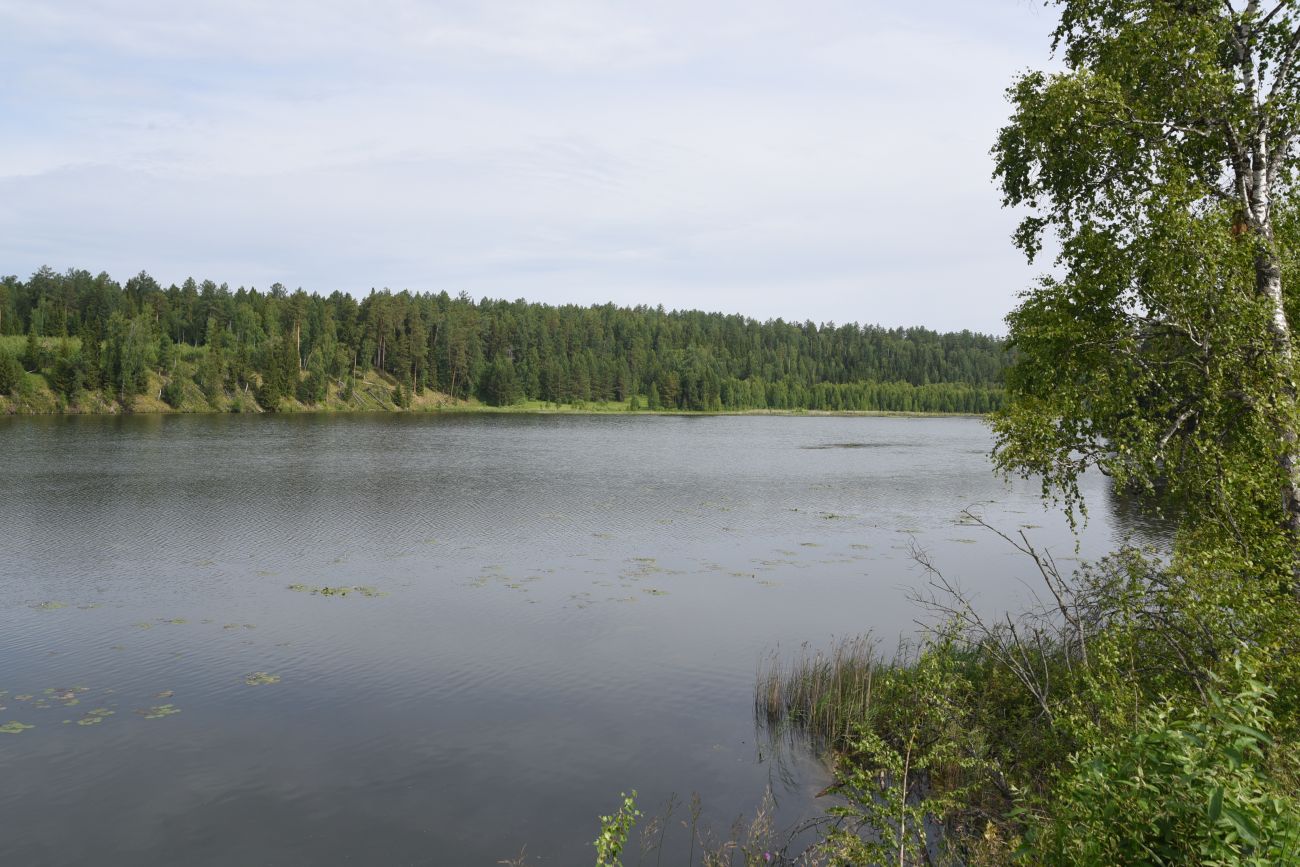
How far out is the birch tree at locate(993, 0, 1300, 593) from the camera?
1176cm

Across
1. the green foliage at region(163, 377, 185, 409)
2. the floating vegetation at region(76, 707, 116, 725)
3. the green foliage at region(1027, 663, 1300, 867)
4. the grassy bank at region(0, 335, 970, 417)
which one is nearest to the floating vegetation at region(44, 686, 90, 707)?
the floating vegetation at region(76, 707, 116, 725)

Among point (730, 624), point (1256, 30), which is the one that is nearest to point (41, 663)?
point (730, 624)

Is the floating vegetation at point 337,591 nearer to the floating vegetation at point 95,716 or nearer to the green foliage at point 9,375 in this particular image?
the floating vegetation at point 95,716

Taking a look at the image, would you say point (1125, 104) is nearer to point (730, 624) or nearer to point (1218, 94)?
point (1218, 94)

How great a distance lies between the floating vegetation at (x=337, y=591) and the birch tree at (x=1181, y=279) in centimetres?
1986

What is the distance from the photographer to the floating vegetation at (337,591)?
27250 mm

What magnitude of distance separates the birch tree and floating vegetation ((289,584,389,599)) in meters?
19.9

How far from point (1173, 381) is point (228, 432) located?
100390 mm

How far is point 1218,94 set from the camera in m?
13.2

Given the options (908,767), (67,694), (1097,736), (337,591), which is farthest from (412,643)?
(1097,736)

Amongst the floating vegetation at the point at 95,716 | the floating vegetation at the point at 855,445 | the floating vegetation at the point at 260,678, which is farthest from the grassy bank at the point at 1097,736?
the floating vegetation at the point at 855,445

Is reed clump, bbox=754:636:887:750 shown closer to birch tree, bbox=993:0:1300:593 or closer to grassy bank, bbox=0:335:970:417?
birch tree, bbox=993:0:1300:593

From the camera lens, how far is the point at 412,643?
22.5 meters

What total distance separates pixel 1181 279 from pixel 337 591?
24.5 meters
